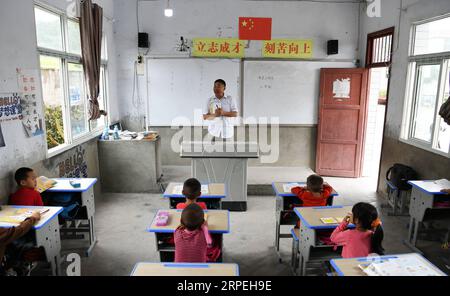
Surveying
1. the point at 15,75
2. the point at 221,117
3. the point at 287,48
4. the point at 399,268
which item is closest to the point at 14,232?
the point at 15,75

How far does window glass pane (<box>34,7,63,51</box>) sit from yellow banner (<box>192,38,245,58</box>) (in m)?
2.49

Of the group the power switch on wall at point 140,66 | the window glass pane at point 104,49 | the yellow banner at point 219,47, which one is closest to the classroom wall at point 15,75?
the window glass pane at point 104,49

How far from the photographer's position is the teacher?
16.6 feet

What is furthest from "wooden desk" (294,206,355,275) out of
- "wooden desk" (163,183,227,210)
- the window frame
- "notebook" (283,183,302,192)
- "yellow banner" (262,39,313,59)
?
"yellow banner" (262,39,313,59)

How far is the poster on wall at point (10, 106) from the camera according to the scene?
329cm

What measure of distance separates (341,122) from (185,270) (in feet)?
16.9

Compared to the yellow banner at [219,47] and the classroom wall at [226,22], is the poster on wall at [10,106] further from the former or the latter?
the yellow banner at [219,47]

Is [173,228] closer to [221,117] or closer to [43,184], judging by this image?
[43,184]

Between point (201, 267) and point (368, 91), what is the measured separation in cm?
531

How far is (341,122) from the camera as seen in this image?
21.2 ft

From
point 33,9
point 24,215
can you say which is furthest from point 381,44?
point 24,215

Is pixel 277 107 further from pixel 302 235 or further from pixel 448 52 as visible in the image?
pixel 302 235

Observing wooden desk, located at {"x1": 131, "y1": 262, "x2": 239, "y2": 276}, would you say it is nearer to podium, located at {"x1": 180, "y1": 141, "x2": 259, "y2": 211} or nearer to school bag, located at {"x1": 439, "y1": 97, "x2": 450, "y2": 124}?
podium, located at {"x1": 180, "y1": 141, "x2": 259, "y2": 211}

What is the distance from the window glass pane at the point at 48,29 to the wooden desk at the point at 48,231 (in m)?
1.94
